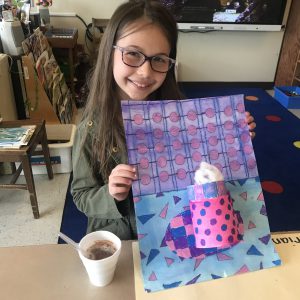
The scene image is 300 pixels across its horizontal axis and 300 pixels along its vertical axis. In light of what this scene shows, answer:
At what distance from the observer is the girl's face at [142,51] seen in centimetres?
73

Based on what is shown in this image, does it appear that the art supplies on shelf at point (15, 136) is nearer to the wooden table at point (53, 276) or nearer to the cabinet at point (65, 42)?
the wooden table at point (53, 276)

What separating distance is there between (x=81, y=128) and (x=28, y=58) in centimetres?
148

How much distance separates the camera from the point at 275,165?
2203mm

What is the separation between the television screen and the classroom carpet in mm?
711

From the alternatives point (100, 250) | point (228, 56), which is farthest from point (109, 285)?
point (228, 56)

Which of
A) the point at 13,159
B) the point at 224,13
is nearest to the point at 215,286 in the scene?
the point at 13,159

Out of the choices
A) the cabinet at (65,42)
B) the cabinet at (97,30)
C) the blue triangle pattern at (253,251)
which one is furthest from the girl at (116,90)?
the cabinet at (97,30)

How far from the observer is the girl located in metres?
0.74

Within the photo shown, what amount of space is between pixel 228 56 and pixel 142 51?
3.21 meters

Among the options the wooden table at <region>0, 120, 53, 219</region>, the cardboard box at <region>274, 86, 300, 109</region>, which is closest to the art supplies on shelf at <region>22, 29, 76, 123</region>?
the wooden table at <region>0, 120, 53, 219</region>

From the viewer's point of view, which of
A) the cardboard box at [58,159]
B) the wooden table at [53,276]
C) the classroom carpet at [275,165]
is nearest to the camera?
the wooden table at [53,276]

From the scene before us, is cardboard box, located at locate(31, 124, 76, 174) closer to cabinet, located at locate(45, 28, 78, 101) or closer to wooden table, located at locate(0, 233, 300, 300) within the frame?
cabinet, located at locate(45, 28, 78, 101)

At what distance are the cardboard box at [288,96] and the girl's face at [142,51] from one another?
2.80 meters

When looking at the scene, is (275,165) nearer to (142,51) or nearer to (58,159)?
(58,159)
